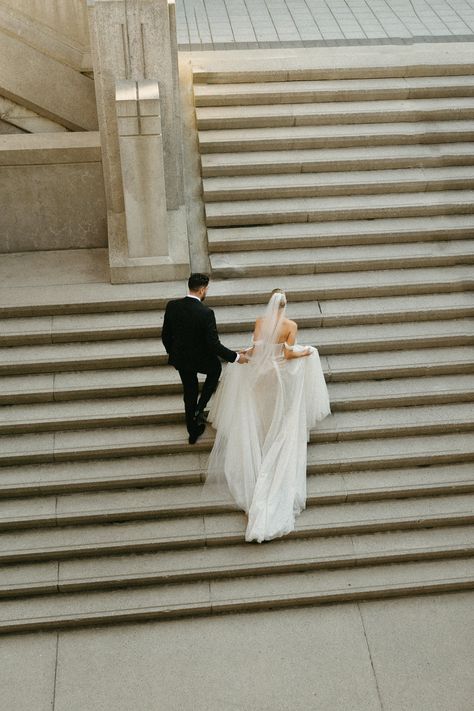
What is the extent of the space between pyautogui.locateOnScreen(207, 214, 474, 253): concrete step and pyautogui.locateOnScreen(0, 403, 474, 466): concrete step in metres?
1.82

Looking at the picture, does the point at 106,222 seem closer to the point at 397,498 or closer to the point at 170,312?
the point at 170,312

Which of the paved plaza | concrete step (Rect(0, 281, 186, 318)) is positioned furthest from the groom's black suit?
the paved plaza

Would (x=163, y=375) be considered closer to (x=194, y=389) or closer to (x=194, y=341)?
(x=194, y=389)

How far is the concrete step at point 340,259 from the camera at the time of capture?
799 centimetres

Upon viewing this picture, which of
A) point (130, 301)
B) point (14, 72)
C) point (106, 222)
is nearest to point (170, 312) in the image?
point (130, 301)

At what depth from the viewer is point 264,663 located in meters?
6.27

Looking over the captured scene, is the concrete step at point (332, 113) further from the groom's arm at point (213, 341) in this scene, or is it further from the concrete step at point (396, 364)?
the groom's arm at point (213, 341)

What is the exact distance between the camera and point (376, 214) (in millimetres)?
8414

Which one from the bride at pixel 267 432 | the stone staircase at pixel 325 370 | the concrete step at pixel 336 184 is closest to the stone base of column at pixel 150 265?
the stone staircase at pixel 325 370

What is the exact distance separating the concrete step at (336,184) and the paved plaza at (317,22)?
2.50 metres

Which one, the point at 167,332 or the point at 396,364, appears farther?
the point at 396,364

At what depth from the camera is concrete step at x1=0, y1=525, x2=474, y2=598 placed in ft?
21.8

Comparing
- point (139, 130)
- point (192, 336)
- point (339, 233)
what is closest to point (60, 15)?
point (139, 130)

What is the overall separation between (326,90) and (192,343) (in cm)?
398
